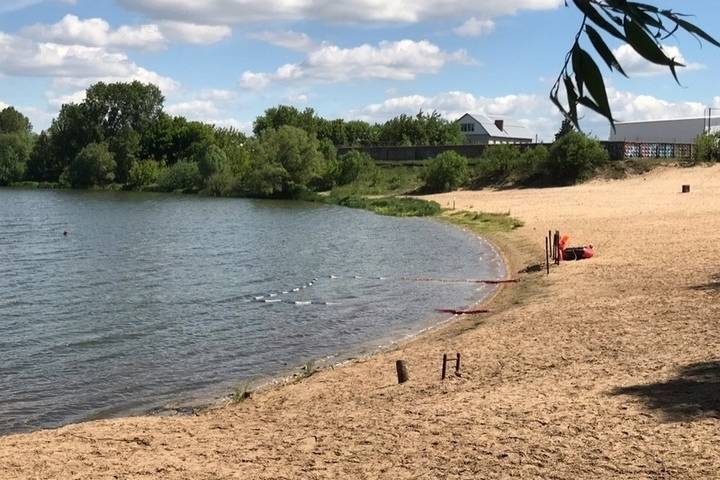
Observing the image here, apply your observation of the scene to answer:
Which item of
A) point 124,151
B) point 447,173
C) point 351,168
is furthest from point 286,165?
point 124,151

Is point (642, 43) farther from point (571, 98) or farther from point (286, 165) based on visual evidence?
point (286, 165)

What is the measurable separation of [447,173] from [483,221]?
29627 millimetres

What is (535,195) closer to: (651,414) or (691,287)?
(691,287)

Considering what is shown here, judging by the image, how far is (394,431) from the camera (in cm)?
1012

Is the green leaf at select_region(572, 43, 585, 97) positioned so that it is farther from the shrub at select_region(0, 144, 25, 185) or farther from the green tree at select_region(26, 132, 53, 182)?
the shrub at select_region(0, 144, 25, 185)

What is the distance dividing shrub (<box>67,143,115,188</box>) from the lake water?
67.7 metres

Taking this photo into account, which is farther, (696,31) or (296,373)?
(296,373)

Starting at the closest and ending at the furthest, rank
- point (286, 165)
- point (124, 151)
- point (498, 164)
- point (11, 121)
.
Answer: point (498, 164), point (286, 165), point (124, 151), point (11, 121)

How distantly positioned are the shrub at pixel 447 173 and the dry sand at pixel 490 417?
60985 mm

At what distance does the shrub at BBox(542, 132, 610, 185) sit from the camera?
7462cm

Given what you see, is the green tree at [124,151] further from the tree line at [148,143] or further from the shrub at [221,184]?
the shrub at [221,184]

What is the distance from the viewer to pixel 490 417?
1021 cm

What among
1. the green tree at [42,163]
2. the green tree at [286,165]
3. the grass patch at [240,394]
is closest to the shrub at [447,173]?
the green tree at [286,165]

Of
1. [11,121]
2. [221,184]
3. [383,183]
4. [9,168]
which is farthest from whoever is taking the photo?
[11,121]
